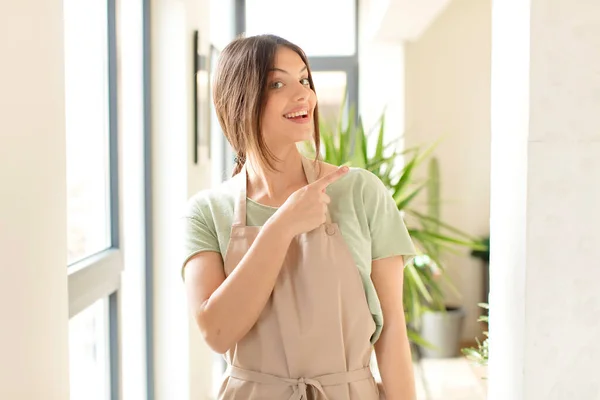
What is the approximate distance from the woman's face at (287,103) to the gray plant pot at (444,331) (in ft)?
13.6

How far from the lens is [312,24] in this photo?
5652mm

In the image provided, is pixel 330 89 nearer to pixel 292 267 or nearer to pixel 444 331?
pixel 444 331

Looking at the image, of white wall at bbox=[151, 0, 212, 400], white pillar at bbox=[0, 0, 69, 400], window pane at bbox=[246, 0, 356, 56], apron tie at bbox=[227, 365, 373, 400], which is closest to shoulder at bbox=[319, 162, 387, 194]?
apron tie at bbox=[227, 365, 373, 400]

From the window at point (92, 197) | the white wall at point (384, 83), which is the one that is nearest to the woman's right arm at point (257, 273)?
the window at point (92, 197)

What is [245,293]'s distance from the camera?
4.08 ft

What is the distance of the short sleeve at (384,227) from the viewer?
1.32 meters

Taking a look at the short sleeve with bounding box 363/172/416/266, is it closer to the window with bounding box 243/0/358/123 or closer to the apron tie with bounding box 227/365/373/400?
the apron tie with bounding box 227/365/373/400

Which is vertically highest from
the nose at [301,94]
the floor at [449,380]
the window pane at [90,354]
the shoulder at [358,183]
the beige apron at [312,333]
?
the nose at [301,94]

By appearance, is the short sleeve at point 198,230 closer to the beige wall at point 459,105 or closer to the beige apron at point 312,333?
the beige apron at point 312,333

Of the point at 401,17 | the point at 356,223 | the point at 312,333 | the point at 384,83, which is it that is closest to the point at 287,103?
the point at 356,223

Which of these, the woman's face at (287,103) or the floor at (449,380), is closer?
the woman's face at (287,103)

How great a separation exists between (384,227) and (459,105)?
448 centimetres

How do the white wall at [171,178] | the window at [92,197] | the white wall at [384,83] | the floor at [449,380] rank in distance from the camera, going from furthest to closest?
the white wall at [384,83], the floor at [449,380], the white wall at [171,178], the window at [92,197]

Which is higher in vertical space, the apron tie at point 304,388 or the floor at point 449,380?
the apron tie at point 304,388
